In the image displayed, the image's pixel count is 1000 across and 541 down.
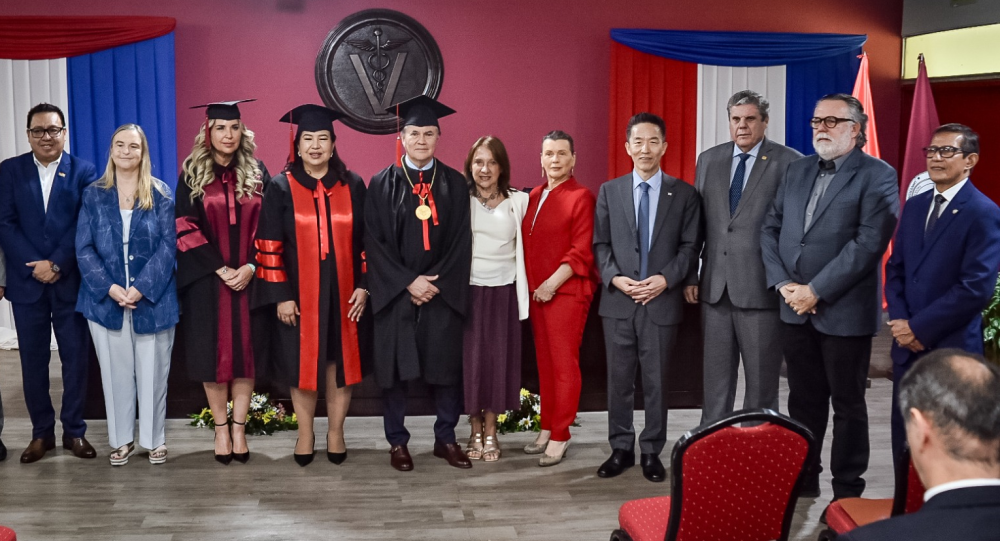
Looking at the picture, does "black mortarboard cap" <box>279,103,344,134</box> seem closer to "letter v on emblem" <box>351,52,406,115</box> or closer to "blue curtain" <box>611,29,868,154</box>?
"letter v on emblem" <box>351,52,406,115</box>

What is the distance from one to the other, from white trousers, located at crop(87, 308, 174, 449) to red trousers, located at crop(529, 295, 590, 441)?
1691 mm

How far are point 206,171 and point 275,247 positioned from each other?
0.46 meters

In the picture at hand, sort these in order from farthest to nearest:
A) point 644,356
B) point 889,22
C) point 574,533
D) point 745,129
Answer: point 889,22 < point 644,356 < point 745,129 < point 574,533

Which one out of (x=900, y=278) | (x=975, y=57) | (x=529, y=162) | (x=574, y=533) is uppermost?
(x=975, y=57)

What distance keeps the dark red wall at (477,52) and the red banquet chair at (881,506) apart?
5078 millimetres

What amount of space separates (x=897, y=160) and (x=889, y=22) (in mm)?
1164

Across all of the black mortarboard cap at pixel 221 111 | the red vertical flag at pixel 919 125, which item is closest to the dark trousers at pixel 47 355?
the black mortarboard cap at pixel 221 111

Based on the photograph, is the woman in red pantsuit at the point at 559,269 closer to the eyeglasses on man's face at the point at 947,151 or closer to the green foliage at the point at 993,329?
the eyeglasses on man's face at the point at 947,151

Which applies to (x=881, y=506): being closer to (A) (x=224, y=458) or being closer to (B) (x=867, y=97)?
(A) (x=224, y=458)

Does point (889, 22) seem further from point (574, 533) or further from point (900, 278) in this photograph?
point (574, 533)

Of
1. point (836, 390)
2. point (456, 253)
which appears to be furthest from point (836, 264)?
point (456, 253)

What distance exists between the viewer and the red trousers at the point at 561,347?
413 cm

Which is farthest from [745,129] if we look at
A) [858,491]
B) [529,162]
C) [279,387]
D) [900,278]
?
[529,162]

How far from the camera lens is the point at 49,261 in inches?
160
